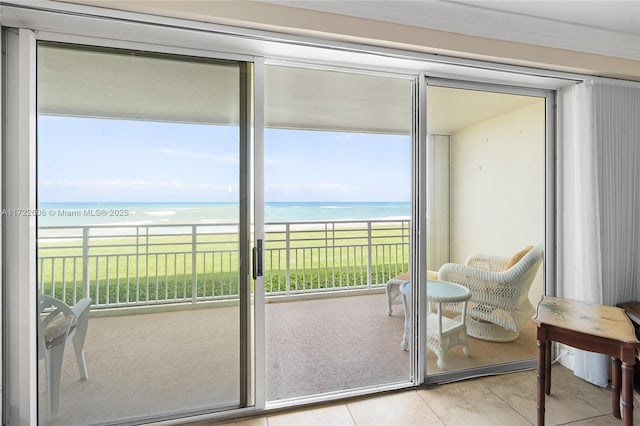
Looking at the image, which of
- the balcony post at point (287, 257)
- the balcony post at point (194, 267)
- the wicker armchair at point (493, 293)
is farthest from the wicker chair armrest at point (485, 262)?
the balcony post at point (194, 267)

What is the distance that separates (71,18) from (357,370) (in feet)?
8.80

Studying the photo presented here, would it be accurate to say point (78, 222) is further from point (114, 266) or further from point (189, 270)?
point (189, 270)

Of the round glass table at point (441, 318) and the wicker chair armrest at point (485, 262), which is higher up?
the wicker chair armrest at point (485, 262)

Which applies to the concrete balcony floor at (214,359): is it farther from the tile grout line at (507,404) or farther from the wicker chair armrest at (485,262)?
the wicker chair armrest at (485,262)

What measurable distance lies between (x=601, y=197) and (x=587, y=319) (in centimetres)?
110

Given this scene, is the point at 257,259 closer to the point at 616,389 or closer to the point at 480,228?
the point at 480,228

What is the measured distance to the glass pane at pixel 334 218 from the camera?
2.08 meters

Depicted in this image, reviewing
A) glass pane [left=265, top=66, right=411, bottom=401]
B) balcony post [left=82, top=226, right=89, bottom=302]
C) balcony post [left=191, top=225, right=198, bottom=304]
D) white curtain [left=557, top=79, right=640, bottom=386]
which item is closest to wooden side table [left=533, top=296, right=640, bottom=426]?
white curtain [left=557, top=79, right=640, bottom=386]

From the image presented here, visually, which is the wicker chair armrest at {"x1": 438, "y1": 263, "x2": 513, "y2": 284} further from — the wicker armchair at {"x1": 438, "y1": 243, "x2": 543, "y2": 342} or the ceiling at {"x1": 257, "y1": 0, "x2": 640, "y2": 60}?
the ceiling at {"x1": 257, "y1": 0, "x2": 640, "y2": 60}

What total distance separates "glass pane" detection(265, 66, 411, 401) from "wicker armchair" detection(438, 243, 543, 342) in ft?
1.60

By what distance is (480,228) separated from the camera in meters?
2.32

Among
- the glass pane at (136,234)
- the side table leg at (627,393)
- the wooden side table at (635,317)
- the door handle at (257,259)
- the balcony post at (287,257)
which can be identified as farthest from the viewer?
the balcony post at (287,257)

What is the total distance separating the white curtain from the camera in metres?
2.19

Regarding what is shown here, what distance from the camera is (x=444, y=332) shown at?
7.33 feet
